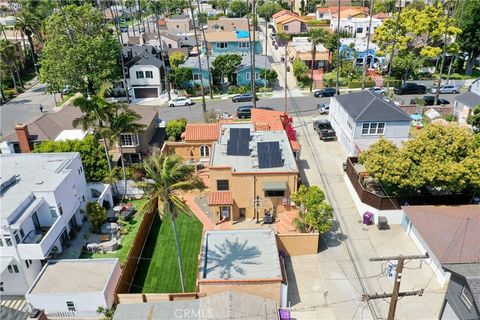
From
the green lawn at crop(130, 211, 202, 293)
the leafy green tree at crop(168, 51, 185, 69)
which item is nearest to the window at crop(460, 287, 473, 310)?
the green lawn at crop(130, 211, 202, 293)

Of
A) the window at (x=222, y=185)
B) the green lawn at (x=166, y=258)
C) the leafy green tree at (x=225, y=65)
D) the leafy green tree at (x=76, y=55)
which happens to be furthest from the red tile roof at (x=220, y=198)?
the leafy green tree at (x=225, y=65)

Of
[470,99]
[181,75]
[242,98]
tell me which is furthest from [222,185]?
[470,99]

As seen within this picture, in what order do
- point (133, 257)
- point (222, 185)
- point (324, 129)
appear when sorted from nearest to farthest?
1. point (133, 257)
2. point (222, 185)
3. point (324, 129)

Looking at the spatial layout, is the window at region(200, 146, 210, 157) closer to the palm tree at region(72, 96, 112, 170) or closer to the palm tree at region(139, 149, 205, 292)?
the palm tree at region(72, 96, 112, 170)

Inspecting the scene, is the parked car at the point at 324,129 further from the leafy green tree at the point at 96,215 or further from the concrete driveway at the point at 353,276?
the leafy green tree at the point at 96,215

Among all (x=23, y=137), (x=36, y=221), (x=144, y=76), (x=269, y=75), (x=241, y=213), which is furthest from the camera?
(x=269, y=75)

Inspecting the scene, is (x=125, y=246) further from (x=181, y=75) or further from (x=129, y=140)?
(x=181, y=75)

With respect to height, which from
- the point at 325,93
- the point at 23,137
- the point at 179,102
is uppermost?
the point at 23,137
